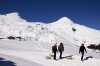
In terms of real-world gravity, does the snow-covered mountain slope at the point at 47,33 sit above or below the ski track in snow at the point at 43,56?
above

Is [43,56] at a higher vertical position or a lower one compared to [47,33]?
lower

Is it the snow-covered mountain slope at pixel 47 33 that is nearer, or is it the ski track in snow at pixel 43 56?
the ski track in snow at pixel 43 56

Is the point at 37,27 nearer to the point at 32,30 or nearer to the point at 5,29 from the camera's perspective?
the point at 32,30

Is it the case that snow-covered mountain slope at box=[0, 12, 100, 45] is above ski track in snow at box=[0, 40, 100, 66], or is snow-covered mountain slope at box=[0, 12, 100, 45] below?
above

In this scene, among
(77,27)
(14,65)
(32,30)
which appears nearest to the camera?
(14,65)

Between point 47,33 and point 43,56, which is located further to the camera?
point 47,33

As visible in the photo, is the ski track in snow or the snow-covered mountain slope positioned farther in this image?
→ the snow-covered mountain slope

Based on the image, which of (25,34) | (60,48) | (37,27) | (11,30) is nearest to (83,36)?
(37,27)

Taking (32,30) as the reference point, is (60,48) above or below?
below

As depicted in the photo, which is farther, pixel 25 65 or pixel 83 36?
pixel 83 36

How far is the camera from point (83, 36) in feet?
216

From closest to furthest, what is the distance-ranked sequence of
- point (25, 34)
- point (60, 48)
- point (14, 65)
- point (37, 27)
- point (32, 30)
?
1. point (14, 65)
2. point (60, 48)
3. point (25, 34)
4. point (32, 30)
5. point (37, 27)

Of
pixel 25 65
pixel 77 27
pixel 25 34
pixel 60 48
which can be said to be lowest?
pixel 25 65

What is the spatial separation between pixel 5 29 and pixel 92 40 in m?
35.0
